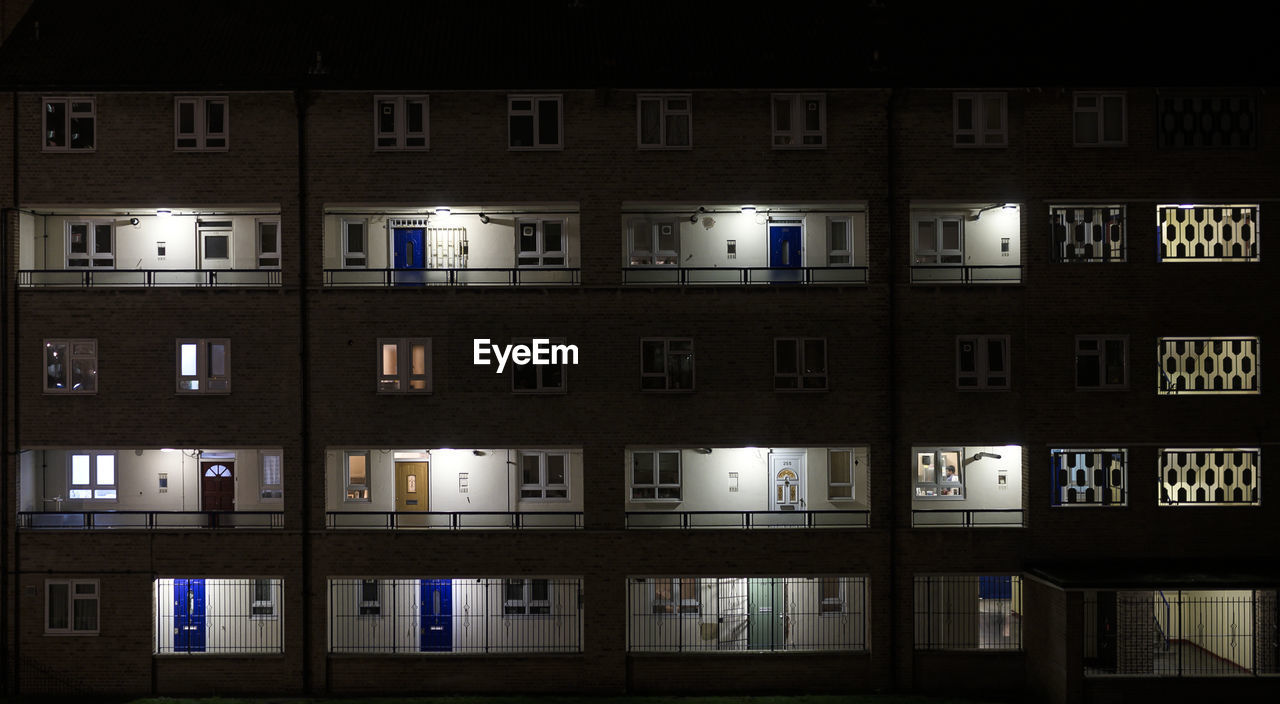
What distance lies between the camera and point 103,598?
849 inches

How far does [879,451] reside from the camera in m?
21.9

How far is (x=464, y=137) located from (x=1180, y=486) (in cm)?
1728

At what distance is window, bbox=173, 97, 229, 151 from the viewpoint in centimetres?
2184

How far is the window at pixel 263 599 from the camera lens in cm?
2284

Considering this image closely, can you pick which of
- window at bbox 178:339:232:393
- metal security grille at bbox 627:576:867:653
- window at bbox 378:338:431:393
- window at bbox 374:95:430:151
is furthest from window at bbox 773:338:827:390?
window at bbox 178:339:232:393

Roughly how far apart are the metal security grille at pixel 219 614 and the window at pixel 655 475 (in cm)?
814

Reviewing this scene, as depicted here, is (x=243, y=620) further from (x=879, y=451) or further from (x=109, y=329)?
(x=879, y=451)

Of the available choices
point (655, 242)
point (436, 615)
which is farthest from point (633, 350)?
point (436, 615)

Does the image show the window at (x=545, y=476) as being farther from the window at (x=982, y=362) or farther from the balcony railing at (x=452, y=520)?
the window at (x=982, y=362)

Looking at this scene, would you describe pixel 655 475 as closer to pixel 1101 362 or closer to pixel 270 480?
pixel 270 480

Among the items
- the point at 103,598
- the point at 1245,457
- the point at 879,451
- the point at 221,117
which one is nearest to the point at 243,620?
the point at 103,598

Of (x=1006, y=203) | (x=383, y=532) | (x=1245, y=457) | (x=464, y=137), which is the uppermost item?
(x=464, y=137)

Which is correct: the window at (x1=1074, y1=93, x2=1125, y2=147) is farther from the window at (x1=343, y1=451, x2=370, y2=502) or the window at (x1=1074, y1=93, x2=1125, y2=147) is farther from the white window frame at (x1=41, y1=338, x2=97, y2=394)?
the white window frame at (x1=41, y1=338, x2=97, y2=394)

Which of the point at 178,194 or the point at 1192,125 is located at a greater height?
the point at 1192,125
